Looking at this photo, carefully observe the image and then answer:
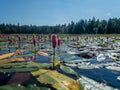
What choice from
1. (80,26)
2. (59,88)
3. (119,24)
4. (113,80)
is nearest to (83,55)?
(113,80)

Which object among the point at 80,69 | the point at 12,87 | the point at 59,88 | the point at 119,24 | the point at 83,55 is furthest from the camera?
the point at 119,24

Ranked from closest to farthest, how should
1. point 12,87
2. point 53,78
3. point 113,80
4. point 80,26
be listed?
point 12,87 → point 53,78 → point 113,80 → point 80,26

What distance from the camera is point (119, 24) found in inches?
3142

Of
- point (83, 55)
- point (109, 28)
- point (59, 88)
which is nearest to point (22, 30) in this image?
point (109, 28)

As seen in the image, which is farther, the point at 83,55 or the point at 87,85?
the point at 83,55

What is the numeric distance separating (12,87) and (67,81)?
1.02 metres

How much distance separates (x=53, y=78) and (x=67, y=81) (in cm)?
24

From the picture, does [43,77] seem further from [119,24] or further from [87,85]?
[119,24]

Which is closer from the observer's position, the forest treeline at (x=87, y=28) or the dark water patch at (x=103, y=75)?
the dark water patch at (x=103, y=75)

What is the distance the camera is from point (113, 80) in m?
5.42

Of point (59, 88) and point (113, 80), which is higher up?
point (59, 88)

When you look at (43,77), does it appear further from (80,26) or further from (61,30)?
(61,30)

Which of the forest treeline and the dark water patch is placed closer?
the dark water patch

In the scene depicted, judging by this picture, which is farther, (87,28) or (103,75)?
(87,28)
